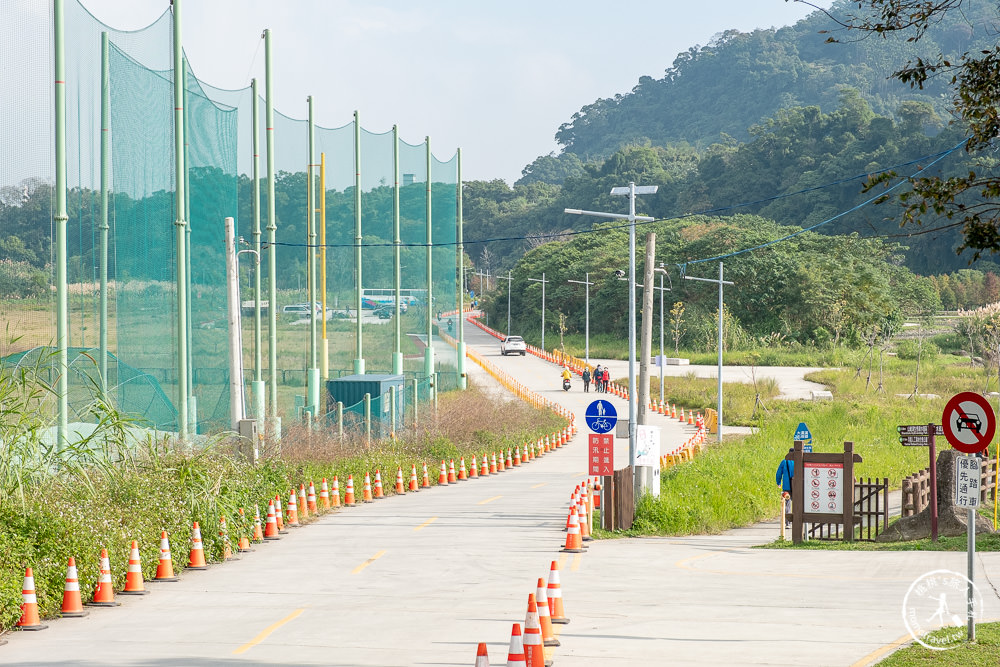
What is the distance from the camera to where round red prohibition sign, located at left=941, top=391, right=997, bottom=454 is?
35.0ft

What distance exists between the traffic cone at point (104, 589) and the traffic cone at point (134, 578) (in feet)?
2.08

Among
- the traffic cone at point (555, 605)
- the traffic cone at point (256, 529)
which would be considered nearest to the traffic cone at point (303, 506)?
the traffic cone at point (256, 529)

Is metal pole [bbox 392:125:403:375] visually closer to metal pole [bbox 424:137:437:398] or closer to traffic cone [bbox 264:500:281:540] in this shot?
metal pole [bbox 424:137:437:398]

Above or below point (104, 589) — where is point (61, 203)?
above

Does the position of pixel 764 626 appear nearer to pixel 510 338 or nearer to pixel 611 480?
pixel 611 480

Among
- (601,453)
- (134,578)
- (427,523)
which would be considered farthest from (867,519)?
(134,578)

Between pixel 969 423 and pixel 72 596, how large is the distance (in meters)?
9.54

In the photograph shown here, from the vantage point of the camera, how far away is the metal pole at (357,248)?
121 feet

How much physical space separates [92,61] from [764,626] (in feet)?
49.9

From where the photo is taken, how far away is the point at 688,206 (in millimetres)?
136250

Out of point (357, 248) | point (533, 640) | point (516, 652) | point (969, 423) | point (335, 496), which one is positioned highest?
point (357, 248)

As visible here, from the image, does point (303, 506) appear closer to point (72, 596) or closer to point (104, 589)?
point (104, 589)

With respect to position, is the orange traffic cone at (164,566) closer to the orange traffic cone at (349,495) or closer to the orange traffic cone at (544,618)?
the orange traffic cone at (544,618)

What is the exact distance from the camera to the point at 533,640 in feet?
29.9
